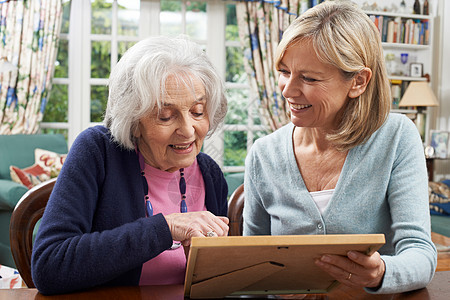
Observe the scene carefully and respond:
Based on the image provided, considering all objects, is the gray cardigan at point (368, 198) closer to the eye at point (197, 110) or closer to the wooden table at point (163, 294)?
the wooden table at point (163, 294)

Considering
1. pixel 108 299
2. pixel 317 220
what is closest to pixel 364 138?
pixel 317 220

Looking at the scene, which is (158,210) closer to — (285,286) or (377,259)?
(285,286)

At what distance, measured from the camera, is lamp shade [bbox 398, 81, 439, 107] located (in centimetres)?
501

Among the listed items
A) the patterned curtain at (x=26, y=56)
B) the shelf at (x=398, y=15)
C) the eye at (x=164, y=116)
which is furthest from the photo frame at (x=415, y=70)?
the eye at (x=164, y=116)

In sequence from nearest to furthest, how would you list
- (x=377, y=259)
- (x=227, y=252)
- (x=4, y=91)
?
1. (x=227, y=252)
2. (x=377, y=259)
3. (x=4, y=91)

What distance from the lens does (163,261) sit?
1.18 metres

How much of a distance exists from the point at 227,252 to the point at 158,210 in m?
0.49

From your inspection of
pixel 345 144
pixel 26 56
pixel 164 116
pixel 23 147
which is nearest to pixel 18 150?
pixel 23 147

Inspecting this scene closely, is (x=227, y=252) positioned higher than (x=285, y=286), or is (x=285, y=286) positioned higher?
(x=227, y=252)

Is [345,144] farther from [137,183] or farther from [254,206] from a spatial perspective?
[137,183]

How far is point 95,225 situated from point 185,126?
1.01ft

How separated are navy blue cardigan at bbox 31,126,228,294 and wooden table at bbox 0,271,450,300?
0.02 m

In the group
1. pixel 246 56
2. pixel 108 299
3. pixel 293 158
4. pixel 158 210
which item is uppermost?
pixel 246 56

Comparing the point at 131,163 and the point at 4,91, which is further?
the point at 4,91
